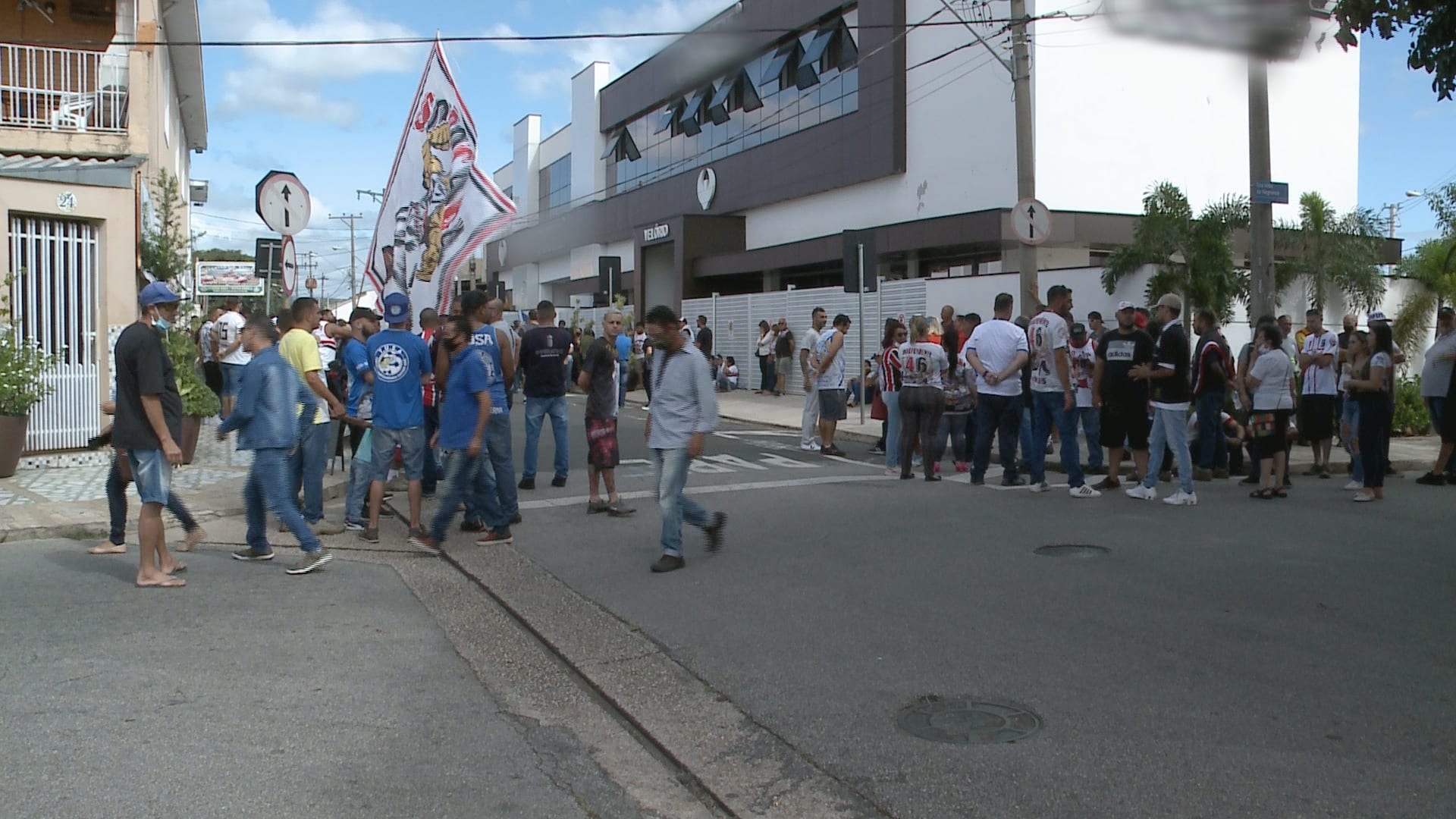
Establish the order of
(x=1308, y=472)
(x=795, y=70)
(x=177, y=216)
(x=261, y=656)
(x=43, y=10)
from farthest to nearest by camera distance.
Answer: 1. (x=795, y=70)
2. (x=177, y=216)
3. (x=43, y=10)
4. (x=1308, y=472)
5. (x=261, y=656)

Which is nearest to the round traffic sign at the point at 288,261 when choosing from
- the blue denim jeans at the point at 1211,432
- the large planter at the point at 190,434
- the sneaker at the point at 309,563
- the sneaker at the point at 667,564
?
the large planter at the point at 190,434

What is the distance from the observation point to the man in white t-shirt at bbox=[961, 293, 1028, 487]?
1133 cm

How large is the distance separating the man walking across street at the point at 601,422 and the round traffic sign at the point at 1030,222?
8.05 m

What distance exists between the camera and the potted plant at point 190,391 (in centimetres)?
1282

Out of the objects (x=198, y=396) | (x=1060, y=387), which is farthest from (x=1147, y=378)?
(x=198, y=396)

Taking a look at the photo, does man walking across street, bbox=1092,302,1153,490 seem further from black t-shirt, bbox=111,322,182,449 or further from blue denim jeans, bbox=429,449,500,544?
black t-shirt, bbox=111,322,182,449

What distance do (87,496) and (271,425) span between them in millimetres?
4156

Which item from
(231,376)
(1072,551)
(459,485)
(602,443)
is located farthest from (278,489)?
(231,376)

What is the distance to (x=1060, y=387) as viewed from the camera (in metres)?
11.0

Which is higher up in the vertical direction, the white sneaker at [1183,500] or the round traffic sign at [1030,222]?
the round traffic sign at [1030,222]

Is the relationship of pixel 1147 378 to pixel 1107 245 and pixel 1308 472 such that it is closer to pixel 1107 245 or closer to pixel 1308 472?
pixel 1308 472

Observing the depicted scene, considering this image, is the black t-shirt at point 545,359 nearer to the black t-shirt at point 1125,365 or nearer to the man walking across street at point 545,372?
the man walking across street at point 545,372

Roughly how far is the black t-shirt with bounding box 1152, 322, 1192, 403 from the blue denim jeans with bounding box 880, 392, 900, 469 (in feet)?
10.0

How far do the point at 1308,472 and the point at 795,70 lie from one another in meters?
22.7
